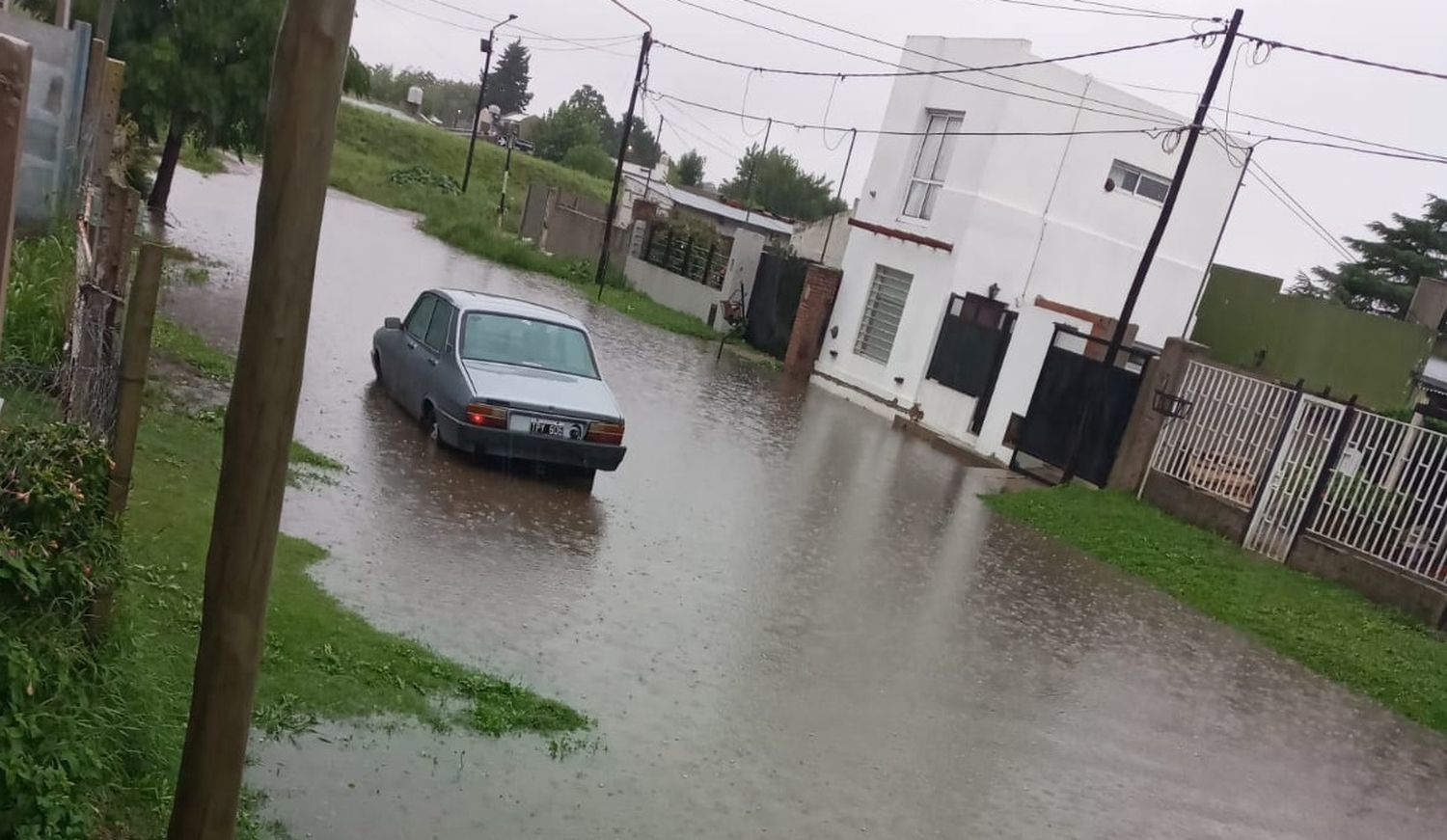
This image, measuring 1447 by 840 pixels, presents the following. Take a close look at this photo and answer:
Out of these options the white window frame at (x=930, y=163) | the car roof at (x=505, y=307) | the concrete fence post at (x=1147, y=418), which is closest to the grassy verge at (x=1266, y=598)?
the concrete fence post at (x=1147, y=418)

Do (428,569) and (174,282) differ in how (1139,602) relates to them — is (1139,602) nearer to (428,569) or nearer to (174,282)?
(428,569)

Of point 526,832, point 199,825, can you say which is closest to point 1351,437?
point 526,832

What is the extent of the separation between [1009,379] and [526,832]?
14.5m

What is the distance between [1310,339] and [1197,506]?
858cm

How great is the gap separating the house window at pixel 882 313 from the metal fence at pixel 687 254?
20.8 ft

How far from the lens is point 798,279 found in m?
25.6

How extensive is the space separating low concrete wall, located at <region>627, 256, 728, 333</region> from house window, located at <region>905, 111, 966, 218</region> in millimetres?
6390

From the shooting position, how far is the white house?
807 inches

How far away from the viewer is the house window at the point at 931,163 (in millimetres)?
21953

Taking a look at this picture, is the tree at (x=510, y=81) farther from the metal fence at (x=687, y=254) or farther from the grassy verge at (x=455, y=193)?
the metal fence at (x=687, y=254)

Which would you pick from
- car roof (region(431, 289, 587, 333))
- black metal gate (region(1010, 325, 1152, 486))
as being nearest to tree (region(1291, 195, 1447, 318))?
black metal gate (region(1010, 325, 1152, 486))

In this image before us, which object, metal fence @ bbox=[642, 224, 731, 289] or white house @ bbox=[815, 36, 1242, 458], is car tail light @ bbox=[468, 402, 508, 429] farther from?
metal fence @ bbox=[642, 224, 731, 289]

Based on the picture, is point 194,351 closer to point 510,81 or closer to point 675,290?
point 675,290

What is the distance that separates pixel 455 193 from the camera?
4838 centimetres
